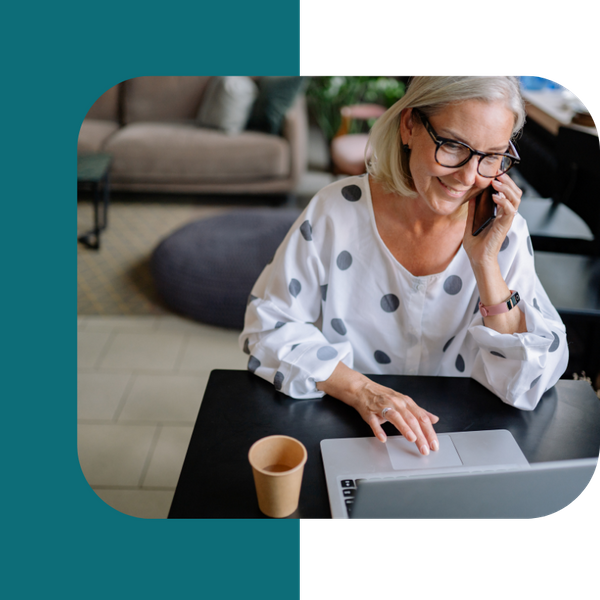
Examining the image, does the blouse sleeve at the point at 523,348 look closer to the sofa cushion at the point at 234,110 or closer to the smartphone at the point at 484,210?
the smartphone at the point at 484,210

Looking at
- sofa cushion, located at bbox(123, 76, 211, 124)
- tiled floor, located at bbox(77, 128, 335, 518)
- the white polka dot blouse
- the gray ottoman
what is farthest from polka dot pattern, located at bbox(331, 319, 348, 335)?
the gray ottoman

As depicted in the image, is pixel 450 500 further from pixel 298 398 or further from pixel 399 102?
pixel 399 102

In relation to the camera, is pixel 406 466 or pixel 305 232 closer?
pixel 406 466

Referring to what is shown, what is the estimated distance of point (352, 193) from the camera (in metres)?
0.94

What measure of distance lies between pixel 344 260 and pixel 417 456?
1.17 ft

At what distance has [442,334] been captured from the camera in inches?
38.6

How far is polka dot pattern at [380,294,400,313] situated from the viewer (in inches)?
37.8

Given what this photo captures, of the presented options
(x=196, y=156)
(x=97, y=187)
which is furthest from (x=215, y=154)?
(x=97, y=187)

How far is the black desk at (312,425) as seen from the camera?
695 millimetres

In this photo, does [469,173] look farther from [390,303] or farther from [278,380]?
[278,380]

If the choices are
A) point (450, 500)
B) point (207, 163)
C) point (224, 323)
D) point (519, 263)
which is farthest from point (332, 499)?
point (207, 163)

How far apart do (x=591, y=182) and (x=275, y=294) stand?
28.4 inches

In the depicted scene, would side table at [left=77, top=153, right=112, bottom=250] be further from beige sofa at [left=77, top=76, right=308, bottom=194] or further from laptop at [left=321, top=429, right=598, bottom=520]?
laptop at [left=321, top=429, right=598, bottom=520]

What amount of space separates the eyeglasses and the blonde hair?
3 centimetres
